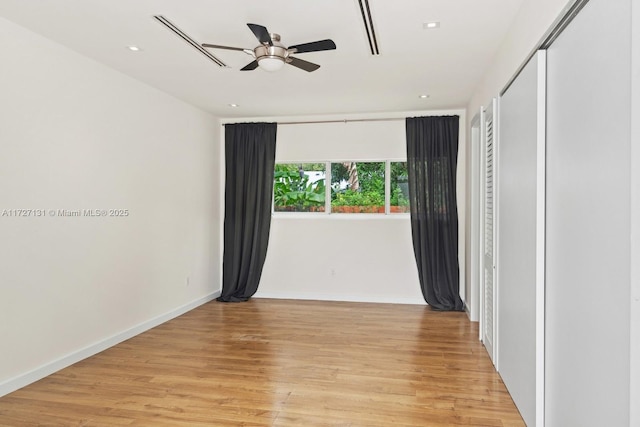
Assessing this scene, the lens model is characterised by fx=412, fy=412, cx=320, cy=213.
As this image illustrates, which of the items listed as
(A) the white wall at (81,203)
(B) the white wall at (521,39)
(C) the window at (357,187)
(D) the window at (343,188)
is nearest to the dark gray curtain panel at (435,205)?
(D) the window at (343,188)

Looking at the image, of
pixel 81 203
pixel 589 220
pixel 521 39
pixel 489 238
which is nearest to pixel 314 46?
pixel 521 39

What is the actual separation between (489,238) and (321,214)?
284 centimetres

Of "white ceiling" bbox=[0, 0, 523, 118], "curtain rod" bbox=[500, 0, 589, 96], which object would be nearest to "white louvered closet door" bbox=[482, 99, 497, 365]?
"white ceiling" bbox=[0, 0, 523, 118]

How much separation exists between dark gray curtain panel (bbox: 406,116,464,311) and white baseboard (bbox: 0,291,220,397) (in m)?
3.23

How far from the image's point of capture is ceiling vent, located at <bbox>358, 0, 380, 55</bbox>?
270cm

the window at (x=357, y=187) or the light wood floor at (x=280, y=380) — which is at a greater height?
the window at (x=357, y=187)

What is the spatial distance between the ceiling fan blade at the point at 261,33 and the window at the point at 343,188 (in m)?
3.25

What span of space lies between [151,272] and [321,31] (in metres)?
3.15

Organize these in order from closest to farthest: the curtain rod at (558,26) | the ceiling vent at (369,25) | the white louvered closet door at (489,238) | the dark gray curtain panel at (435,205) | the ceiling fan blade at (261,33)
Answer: the curtain rod at (558,26) < the ceiling fan blade at (261,33) < the ceiling vent at (369,25) < the white louvered closet door at (489,238) < the dark gray curtain panel at (435,205)

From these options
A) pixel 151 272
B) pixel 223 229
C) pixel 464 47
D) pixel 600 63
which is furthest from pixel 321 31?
pixel 223 229

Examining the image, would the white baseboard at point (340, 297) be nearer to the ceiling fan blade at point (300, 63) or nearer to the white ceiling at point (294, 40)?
the white ceiling at point (294, 40)

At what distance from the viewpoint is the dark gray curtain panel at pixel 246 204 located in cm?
593

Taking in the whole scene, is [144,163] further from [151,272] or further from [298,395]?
[298,395]

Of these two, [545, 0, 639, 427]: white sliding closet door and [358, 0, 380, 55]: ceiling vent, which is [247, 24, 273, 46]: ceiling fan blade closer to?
[358, 0, 380, 55]: ceiling vent
